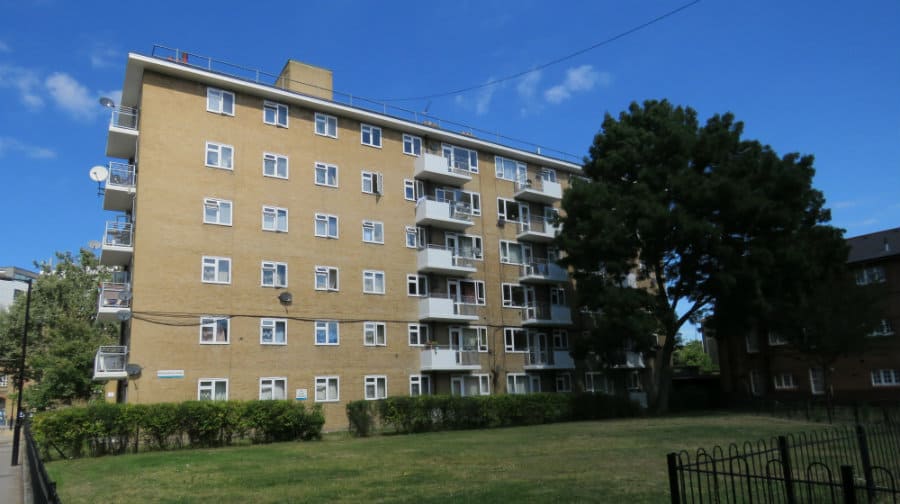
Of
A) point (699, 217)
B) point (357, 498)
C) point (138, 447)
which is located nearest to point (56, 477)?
point (138, 447)

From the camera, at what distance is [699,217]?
34.1 meters

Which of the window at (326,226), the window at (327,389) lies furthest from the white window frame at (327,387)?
the window at (326,226)

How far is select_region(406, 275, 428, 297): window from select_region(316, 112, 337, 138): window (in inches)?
352

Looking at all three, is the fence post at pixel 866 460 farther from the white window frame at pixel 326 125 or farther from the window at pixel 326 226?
the white window frame at pixel 326 125

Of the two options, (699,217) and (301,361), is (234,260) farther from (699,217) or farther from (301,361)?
(699,217)

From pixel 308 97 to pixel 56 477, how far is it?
2274cm

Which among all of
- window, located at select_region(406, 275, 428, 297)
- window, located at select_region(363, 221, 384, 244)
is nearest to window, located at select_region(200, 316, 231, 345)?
window, located at select_region(363, 221, 384, 244)

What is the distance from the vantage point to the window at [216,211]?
30.3 meters

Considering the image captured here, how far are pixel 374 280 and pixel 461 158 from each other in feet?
34.8

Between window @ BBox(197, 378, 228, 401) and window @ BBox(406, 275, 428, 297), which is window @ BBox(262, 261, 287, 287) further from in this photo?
window @ BBox(406, 275, 428, 297)

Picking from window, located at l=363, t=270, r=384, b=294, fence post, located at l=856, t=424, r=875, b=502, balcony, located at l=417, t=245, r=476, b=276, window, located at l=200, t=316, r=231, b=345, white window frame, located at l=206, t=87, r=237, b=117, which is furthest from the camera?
balcony, located at l=417, t=245, r=476, b=276

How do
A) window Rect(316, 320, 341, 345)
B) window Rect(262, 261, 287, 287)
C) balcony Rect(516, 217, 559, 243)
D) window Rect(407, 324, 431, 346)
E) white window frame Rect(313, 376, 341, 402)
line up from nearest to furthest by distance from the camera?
window Rect(262, 261, 287, 287), white window frame Rect(313, 376, 341, 402), window Rect(316, 320, 341, 345), window Rect(407, 324, 431, 346), balcony Rect(516, 217, 559, 243)

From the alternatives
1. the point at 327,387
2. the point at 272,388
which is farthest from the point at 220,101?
the point at 327,387

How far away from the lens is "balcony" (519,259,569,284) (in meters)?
42.3
